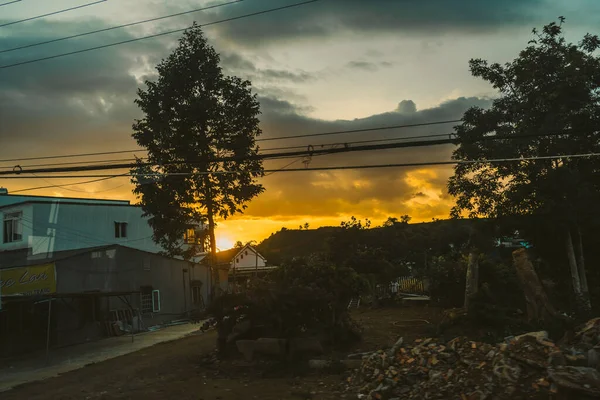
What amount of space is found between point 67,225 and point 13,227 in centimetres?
489

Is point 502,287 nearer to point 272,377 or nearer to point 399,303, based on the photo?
point 399,303

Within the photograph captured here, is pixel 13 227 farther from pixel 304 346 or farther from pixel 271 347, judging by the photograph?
pixel 304 346

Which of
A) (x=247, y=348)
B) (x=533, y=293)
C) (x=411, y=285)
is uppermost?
(x=411, y=285)

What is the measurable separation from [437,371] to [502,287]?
10.8 meters

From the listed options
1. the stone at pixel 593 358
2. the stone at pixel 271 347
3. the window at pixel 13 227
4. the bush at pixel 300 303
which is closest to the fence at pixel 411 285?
the bush at pixel 300 303

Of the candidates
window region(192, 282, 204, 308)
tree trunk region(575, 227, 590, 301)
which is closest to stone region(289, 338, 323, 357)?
tree trunk region(575, 227, 590, 301)

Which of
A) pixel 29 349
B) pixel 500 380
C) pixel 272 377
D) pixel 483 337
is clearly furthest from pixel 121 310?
pixel 500 380

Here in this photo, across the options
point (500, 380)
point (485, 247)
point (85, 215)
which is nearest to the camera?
point (500, 380)

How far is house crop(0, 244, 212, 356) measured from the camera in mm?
24094

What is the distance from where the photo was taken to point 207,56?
32875 mm

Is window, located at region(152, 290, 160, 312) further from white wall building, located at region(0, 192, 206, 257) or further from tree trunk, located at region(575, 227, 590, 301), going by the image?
tree trunk, located at region(575, 227, 590, 301)

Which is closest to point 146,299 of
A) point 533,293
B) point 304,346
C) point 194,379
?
point 194,379

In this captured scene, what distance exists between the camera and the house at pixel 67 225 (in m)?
36.5

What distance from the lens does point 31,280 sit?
24.2 metres
